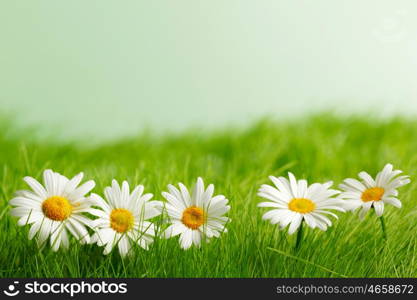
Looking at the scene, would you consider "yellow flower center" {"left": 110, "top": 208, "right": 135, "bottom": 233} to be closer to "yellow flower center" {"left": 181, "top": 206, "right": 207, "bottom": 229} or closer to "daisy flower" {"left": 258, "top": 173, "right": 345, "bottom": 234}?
"yellow flower center" {"left": 181, "top": 206, "right": 207, "bottom": 229}

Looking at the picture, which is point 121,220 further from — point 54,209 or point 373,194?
point 373,194

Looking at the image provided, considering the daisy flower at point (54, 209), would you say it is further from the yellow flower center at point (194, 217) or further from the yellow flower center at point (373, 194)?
the yellow flower center at point (373, 194)

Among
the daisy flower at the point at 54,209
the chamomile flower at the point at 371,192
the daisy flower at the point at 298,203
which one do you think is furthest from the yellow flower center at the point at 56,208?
the chamomile flower at the point at 371,192

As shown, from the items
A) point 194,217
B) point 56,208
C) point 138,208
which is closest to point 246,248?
point 194,217

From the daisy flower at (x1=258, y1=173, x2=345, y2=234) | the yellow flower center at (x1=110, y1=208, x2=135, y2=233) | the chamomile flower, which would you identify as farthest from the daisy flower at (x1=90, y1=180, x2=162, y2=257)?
the chamomile flower

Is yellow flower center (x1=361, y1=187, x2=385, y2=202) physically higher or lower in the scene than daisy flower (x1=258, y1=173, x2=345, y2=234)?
higher

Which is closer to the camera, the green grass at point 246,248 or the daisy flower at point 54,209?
the daisy flower at point 54,209

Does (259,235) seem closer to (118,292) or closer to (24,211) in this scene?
(118,292)
